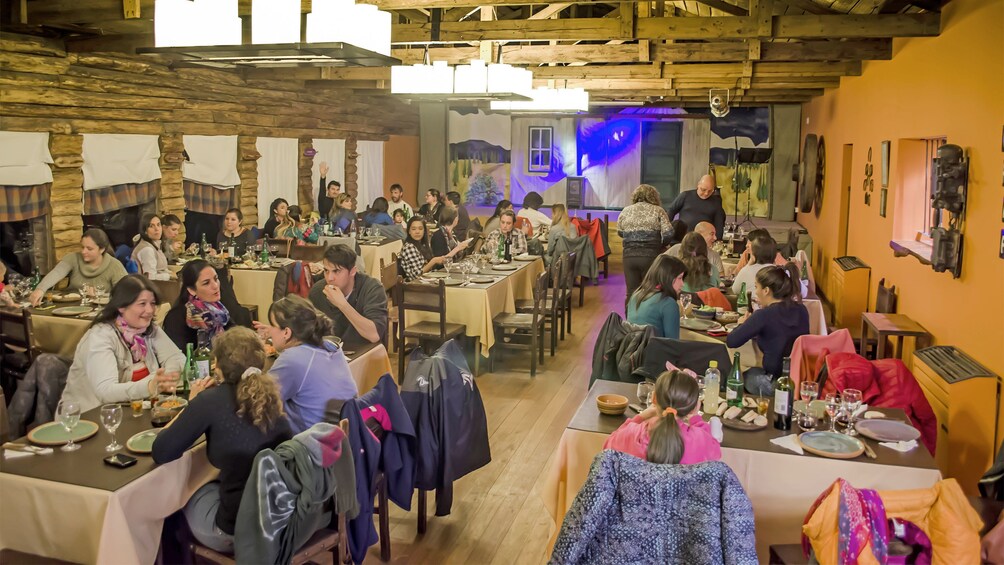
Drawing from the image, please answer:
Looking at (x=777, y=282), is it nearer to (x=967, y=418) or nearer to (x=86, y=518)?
(x=967, y=418)

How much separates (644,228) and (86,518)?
670 cm

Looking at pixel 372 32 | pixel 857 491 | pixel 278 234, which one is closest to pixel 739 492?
pixel 857 491

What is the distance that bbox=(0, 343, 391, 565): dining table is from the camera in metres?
3.23

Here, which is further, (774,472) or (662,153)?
(662,153)

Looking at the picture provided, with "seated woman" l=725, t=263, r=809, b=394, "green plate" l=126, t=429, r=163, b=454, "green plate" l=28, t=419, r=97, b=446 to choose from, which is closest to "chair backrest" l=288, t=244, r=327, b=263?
"seated woman" l=725, t=263, r=809, b=394

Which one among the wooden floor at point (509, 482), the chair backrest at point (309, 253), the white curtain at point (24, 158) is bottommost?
the wooden floor at point (509, 482)

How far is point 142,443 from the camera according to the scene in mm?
3629

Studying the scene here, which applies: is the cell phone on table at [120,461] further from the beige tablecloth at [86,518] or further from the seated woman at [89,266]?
the seated woman at [89,266]

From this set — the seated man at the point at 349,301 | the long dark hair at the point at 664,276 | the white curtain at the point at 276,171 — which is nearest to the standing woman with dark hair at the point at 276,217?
the white curtain at the point at 276,171

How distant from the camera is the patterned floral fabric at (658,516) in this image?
9.69ft

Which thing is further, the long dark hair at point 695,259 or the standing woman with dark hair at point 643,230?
the standing woman with dark hair at point 643,230

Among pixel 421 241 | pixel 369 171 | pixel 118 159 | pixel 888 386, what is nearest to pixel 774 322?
pixel 888 386

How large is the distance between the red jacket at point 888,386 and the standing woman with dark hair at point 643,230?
4.48 metres

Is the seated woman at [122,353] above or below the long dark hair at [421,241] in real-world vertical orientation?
below
